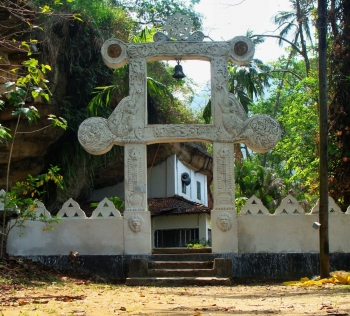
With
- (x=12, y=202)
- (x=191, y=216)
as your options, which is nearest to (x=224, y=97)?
(x=12, y=202)

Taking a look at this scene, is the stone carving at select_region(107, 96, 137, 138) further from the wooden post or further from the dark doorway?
the dark doorway

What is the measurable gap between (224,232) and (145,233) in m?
1.62

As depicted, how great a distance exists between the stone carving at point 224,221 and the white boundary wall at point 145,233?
0.41 ft

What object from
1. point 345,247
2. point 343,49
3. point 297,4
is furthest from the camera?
point 297,4

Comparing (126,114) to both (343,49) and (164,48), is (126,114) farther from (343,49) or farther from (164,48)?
(343,49)

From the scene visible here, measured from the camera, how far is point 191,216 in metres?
24.5

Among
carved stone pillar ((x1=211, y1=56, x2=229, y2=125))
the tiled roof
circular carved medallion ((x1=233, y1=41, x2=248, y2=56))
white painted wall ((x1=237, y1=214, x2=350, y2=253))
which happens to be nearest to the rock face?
the tiled roof

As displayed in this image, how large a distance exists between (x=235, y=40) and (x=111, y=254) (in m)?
5.20

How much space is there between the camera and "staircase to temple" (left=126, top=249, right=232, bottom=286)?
10539 millimetres

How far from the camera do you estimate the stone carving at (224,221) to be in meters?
11.6

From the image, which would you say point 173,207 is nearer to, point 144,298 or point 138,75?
point 138,75

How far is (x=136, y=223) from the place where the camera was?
11672 millimetres

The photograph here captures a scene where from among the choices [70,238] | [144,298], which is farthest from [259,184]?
[144,298]

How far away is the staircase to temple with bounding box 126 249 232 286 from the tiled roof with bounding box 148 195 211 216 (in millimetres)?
11908
